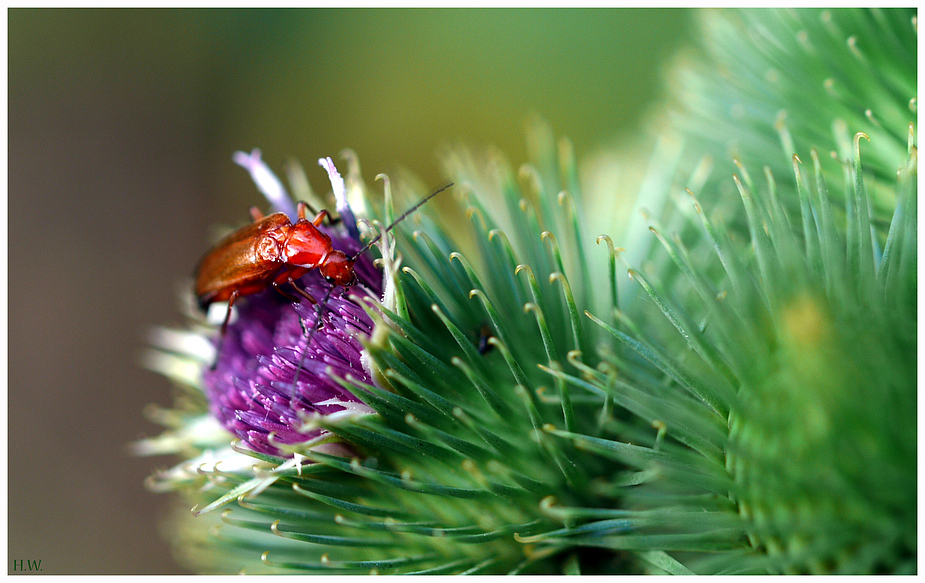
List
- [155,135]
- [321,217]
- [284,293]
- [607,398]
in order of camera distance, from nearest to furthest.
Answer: [607,398] → [284,293] → [321,217] → [155,135]

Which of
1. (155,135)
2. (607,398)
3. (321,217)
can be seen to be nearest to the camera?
(607,398)

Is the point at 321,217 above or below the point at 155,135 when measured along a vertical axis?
below

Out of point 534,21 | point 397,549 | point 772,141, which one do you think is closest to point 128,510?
point 397,549

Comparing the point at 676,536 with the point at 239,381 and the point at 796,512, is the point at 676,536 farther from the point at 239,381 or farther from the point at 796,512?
the point at 239,381

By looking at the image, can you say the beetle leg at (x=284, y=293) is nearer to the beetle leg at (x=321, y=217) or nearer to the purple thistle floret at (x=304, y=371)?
the purple thistle floret at (x=304, y=371)

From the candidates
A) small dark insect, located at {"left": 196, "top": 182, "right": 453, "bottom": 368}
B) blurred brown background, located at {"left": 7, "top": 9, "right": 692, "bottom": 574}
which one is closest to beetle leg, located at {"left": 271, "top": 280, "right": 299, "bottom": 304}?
small dark insect, located at {"left": 196, "top": 182, "right": 453, "bottom": 368}

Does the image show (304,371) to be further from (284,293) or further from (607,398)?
(607,398)

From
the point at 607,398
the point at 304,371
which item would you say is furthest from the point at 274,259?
the point at 607,398
